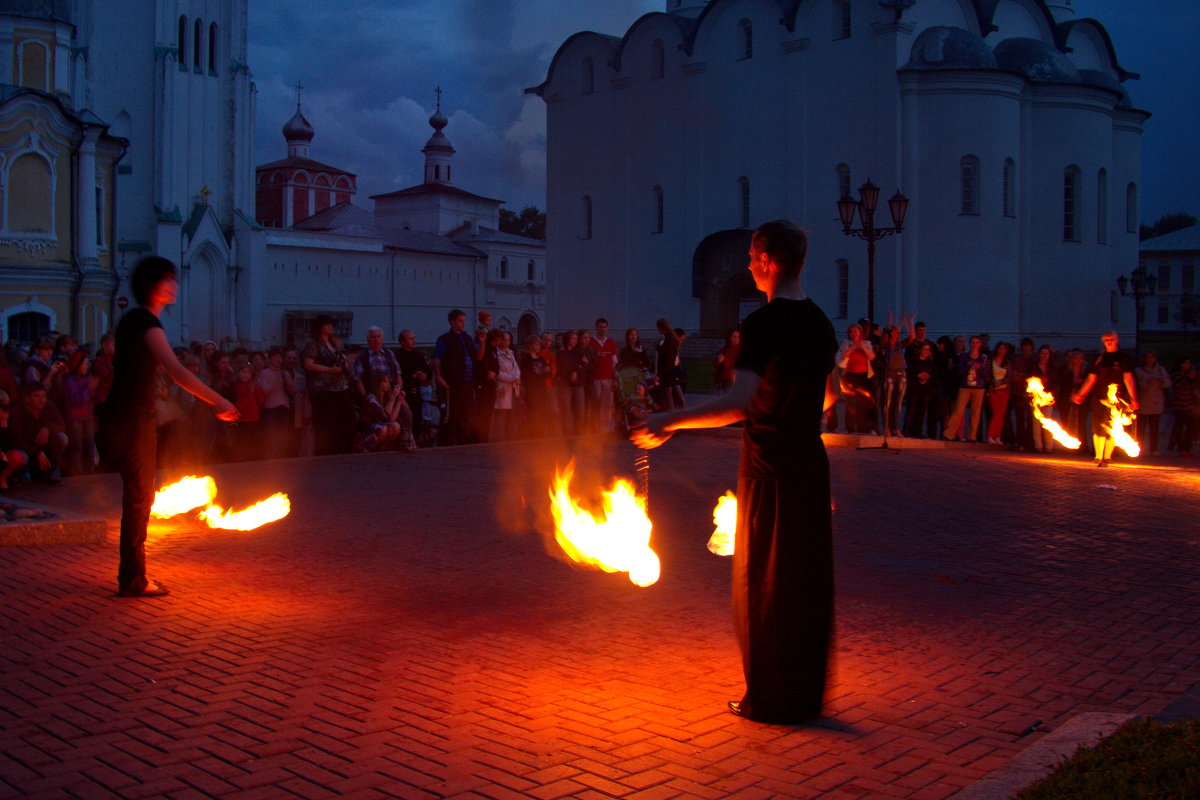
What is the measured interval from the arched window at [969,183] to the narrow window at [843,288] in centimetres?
521

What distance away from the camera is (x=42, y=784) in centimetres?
467

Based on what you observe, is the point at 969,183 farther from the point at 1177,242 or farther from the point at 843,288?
the point at 1177,242

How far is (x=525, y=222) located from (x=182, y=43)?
99702 millimetres

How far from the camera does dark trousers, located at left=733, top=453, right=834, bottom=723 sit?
5.53 meters

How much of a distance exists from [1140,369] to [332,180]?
10505cm

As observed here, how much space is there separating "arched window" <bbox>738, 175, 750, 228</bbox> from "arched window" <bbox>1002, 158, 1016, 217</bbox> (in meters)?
11.2

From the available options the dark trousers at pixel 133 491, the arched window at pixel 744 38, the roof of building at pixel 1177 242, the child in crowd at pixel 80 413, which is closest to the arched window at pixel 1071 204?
the arched window at pixel 744 38

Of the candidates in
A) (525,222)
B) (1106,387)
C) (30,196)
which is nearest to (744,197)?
(30,196)

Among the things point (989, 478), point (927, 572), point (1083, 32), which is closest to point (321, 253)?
point (1083, 32)

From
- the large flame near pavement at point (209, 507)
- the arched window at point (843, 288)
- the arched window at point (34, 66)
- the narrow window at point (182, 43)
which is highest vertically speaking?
the narrow window at point (182, 43)

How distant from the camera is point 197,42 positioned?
2432 inches

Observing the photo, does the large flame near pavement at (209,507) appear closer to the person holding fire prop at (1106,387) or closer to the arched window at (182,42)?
the person holding fire prop at (1106,387)

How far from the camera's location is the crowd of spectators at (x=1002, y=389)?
1892cm

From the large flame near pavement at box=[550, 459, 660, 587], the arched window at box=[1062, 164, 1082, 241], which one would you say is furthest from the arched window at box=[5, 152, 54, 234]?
the arched window at box=[1062, 164, 1082, 241]
